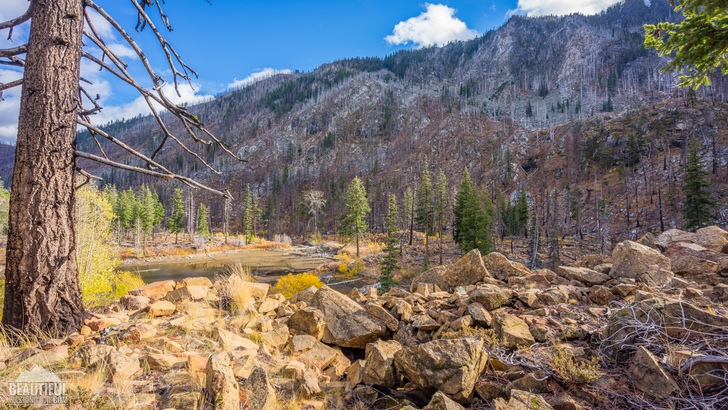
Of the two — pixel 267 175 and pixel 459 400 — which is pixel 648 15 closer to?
pixel 267 175

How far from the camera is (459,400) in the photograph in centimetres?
303

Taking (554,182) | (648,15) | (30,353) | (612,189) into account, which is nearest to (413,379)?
(30,353)

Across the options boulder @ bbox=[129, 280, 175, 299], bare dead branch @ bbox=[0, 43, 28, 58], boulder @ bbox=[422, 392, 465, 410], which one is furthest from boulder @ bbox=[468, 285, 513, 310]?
bare dead branch @ bbox=[0, 43, 28, 58]

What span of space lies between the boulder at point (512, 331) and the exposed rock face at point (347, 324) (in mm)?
1880

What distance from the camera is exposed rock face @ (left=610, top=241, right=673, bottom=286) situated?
6.26m

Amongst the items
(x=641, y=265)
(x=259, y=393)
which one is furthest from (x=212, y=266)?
(x=641, y=265)

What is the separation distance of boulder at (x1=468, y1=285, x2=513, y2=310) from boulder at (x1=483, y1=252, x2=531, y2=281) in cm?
293

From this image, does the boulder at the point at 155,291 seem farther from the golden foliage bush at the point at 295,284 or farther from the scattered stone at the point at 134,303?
the golden foliage bush at the point at 295,284

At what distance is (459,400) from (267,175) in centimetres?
11683

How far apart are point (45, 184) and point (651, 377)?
247 inches

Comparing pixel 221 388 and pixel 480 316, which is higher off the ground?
pixel 221 388

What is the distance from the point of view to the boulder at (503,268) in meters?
8.38

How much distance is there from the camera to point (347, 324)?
5.34 meters

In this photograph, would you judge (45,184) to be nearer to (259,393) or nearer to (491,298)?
(259,393)
